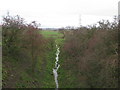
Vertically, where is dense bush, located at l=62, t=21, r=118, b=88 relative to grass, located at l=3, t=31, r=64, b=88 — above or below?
above

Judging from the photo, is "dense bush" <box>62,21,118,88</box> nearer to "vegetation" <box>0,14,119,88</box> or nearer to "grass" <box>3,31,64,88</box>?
"vegetation" <box>0,14,119,88</box>

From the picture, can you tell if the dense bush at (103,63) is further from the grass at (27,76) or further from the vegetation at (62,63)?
the grass at (27,76)

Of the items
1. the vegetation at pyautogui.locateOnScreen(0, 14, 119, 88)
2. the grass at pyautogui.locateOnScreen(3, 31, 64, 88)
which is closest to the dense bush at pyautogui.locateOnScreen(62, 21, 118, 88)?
the vegetation at pyautogui.locateOnScreen(0, 14, 119, 88)

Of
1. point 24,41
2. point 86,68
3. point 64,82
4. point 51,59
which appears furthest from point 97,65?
point 51,59

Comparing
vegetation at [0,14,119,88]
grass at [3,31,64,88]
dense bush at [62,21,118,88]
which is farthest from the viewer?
grass at [3,31,64,88]

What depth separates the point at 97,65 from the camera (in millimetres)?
36500

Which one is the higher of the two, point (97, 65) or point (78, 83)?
point (97, 65)

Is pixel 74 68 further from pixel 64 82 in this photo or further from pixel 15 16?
pixel 15 16

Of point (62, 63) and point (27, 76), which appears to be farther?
point (62, 63)

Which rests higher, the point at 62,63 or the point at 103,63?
the point at 103,63

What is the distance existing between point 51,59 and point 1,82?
29494 millimetres

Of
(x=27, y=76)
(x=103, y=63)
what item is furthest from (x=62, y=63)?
(x=103, y=63)

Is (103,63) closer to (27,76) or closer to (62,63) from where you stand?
(27,76)

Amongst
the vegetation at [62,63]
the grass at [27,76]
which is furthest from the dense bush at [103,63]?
the grass at [27,76]
